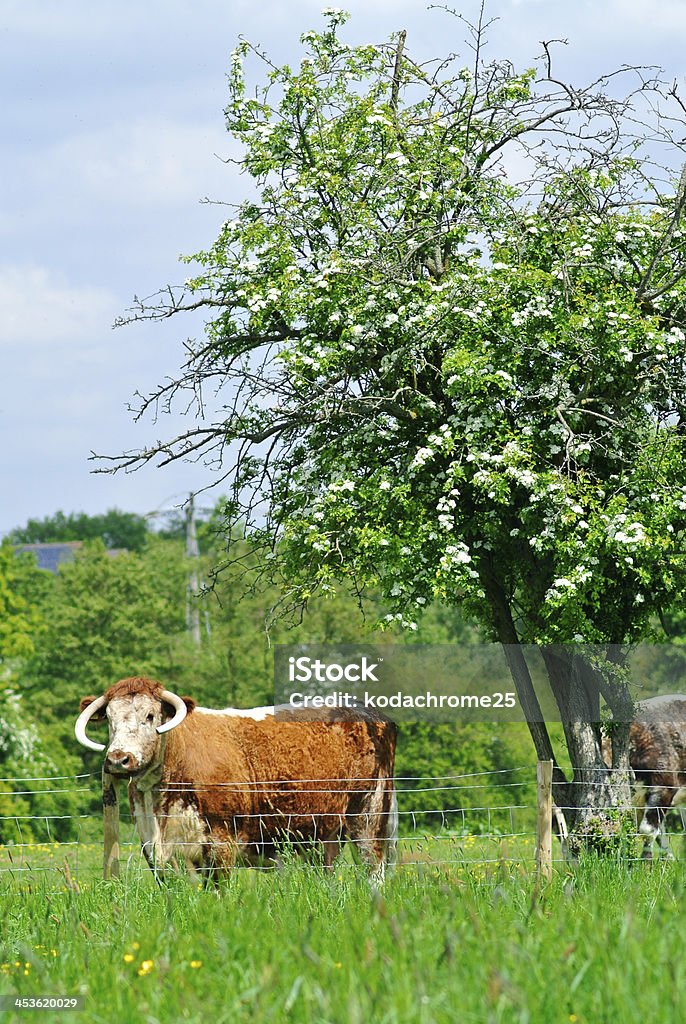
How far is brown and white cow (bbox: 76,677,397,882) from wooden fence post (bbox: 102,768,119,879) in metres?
0.13

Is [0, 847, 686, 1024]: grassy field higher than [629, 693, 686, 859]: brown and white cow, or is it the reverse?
[629, 693, 686, 859]: brown and white cow

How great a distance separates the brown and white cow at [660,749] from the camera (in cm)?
1463

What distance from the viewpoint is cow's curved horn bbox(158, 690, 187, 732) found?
10141 mm

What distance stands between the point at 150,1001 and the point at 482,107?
1068 cm

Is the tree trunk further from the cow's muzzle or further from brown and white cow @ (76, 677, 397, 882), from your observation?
the cow's muzzle

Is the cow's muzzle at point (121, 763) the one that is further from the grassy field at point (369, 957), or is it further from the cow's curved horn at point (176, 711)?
the grassy field at point (369, 957)

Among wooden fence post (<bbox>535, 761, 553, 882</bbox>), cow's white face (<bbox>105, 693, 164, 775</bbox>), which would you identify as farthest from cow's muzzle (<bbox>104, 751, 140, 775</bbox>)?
wooden fence post (<bbox>535, 761, 553, 882</bbox>)

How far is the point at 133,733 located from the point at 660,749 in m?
7.76

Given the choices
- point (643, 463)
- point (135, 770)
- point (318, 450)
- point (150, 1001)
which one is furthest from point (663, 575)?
point (150, 1001)

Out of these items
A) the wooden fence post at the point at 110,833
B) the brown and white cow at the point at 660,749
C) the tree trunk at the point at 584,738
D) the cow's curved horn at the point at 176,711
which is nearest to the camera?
the wooden fence post at the point at 110,833

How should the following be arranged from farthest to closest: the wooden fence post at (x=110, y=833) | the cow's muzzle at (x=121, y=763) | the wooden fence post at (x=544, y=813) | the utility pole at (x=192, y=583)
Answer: the utility pole at (x=192, y=583), the cow's muzzle at (x=121, y=763), the wooden fence post at (x=110, y=833), the wooden fence post at (x=544, y=813)

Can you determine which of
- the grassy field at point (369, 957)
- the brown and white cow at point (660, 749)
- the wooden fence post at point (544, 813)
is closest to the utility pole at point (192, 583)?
the brown and white cow at point (660, 749)

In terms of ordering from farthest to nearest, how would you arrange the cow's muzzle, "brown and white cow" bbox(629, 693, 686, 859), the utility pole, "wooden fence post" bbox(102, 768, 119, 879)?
the utility pole → "brown and white cow" bbox(629, 693, 686, 859) → the cow's muzzle → "wooden fence post" bbox(102, 768, 119, 879)

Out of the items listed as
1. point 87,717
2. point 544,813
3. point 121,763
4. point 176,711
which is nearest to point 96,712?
point 87,717
